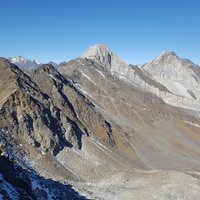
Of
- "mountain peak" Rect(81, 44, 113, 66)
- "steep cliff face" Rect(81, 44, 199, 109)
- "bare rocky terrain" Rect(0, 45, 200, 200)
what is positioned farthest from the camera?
"mountain peak" Rect(81, 44, 113, 66)

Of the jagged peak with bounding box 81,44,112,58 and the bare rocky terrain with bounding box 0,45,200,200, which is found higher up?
the jagged peak with bounding box 81,44,112,58

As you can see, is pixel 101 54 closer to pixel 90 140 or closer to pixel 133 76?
pixel 133 76

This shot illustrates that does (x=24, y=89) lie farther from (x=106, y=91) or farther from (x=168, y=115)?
(x=168, y=115)

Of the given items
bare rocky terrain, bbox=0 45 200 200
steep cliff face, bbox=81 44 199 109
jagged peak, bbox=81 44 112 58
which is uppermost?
jagged peak, bbox=81 44 112 58

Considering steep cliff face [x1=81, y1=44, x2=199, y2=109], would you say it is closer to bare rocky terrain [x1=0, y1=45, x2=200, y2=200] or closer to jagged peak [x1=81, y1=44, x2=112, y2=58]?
jagged peak [x1=81, y1=44, x2=112, y2=58]

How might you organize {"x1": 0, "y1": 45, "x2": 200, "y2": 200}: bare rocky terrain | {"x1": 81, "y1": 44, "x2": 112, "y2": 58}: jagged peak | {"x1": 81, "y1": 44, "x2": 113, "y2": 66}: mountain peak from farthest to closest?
{"x1": 81, "y1": 44, "x2": 112, "y2": 58}: jagged peak → {"x1": 81, "y1": 44, "x2": 113, "y2": 66}: mountain peak → {"x1": 0, "y1": 45, "x2": 200, "y2": 200}: bare rocky terrain

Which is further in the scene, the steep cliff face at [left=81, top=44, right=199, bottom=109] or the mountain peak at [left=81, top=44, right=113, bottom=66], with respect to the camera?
the mountain peak at [left=81, top=44, right=113, bottom=66]

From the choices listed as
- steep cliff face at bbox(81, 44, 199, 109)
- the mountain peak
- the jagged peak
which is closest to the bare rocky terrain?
steep cliff face at bbox(81, 44, 199, 109)

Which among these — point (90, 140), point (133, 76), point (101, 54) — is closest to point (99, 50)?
point (101, 54)

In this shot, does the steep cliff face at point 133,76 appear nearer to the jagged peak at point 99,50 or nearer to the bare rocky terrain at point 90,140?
the jagged peak at point 99,50
